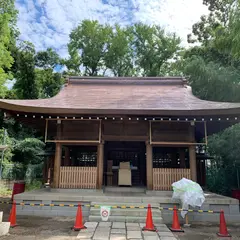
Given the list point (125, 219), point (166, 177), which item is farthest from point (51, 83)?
point (125, 219)

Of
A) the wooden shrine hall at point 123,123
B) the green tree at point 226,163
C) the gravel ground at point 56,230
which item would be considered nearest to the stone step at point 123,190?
the wooden shrine hall at point 123,123

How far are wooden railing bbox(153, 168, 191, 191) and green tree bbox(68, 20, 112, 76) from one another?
24821mm

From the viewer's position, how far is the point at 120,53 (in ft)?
98.5

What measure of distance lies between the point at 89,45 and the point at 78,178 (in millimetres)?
25806

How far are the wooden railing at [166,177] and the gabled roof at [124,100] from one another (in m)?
2.13

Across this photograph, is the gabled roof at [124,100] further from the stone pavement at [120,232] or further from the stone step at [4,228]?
the stone step at [4,228]

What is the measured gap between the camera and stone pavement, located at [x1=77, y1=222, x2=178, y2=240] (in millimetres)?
4832

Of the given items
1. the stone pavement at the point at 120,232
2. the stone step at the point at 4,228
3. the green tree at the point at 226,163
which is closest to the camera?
the stone pavement at the point at 120,232

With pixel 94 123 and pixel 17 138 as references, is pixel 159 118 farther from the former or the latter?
pixel 17 138

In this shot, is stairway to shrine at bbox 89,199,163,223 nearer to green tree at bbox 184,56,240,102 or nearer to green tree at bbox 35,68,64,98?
green tree at bbox 184,56,240,102

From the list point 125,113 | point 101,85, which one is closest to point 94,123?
point 125,113

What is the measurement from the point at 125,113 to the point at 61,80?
2164cm

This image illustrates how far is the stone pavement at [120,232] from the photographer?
4.83m

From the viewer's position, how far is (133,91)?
11.0 meters
